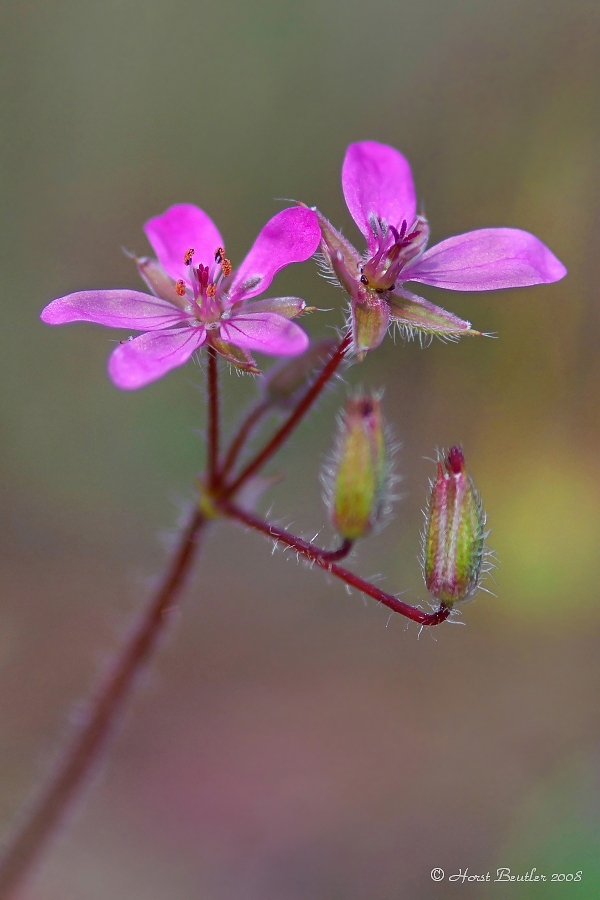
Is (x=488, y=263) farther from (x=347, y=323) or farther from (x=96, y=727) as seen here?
(x=96, y=727)

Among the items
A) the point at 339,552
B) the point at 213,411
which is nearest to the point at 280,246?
the point at 213,411

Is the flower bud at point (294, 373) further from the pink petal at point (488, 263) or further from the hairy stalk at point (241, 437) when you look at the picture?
the pink petal at point (488, 263)

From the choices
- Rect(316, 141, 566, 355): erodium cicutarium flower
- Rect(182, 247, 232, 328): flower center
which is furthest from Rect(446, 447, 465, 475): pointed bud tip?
Rect(182, 247, 232, 328): flower center

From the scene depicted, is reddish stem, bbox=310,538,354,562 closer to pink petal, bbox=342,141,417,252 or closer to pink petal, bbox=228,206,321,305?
pink petal, bbox=228,206,321,305

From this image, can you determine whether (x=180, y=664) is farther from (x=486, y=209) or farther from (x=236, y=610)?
(x=486, y=209)

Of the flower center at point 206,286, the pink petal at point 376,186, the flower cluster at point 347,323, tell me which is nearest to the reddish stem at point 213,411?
the flower cluster at point 347,323
